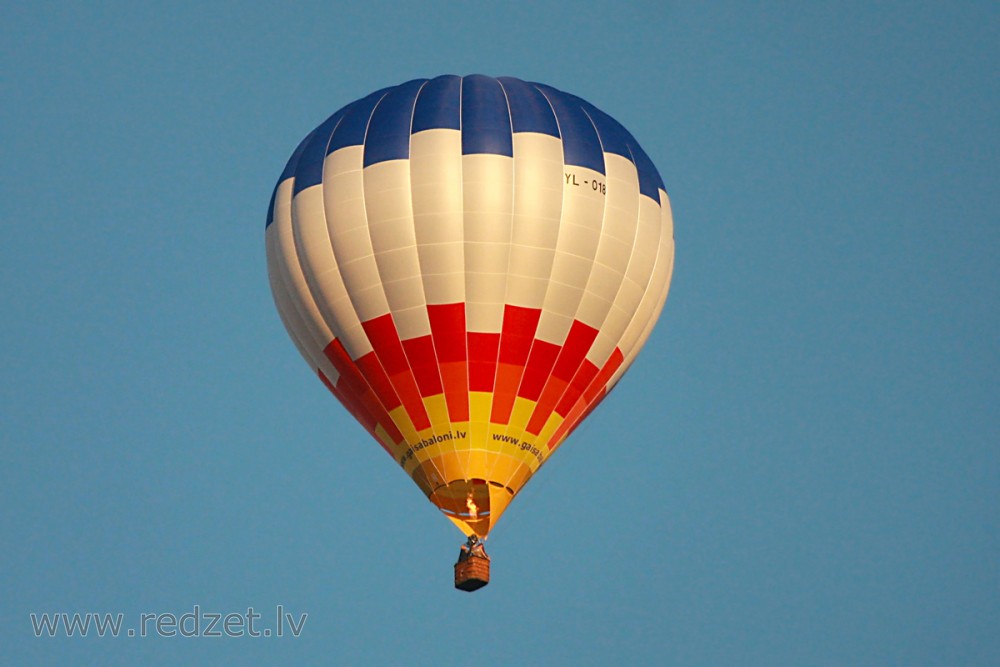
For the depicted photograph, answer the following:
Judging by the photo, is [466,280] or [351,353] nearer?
[466,280]

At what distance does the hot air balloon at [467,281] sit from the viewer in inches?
1045

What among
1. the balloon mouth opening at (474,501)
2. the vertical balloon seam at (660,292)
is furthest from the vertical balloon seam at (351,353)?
the vertical balloon seam at (660,292)

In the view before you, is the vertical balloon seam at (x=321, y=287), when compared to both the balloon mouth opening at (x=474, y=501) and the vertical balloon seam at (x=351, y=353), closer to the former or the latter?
the vertical balloon seam at (x=351, y=353)

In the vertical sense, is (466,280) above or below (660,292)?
below

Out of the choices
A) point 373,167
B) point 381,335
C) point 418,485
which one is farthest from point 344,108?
point 418,485

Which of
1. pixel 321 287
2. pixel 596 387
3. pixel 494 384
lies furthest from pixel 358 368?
pixel 596 387

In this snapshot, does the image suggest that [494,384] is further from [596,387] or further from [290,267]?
[290,267]

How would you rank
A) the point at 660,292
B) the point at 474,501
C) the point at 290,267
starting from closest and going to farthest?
the point at 474,501 → the point at 290,267 → the point at 660,292

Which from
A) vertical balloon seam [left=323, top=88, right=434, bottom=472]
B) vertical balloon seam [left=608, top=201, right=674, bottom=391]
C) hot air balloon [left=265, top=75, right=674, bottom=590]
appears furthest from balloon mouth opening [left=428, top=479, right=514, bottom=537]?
vertical balloon seam [left=608, top=201, right=674, bottom=391]

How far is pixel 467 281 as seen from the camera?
1046 inches

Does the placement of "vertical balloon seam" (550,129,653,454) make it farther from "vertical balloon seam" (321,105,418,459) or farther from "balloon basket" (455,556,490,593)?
"vertical balloon seam" (321,105,418,459)

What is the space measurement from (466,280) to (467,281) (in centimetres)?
2

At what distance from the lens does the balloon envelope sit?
87.1 feet

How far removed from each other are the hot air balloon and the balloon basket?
0.04 metres
